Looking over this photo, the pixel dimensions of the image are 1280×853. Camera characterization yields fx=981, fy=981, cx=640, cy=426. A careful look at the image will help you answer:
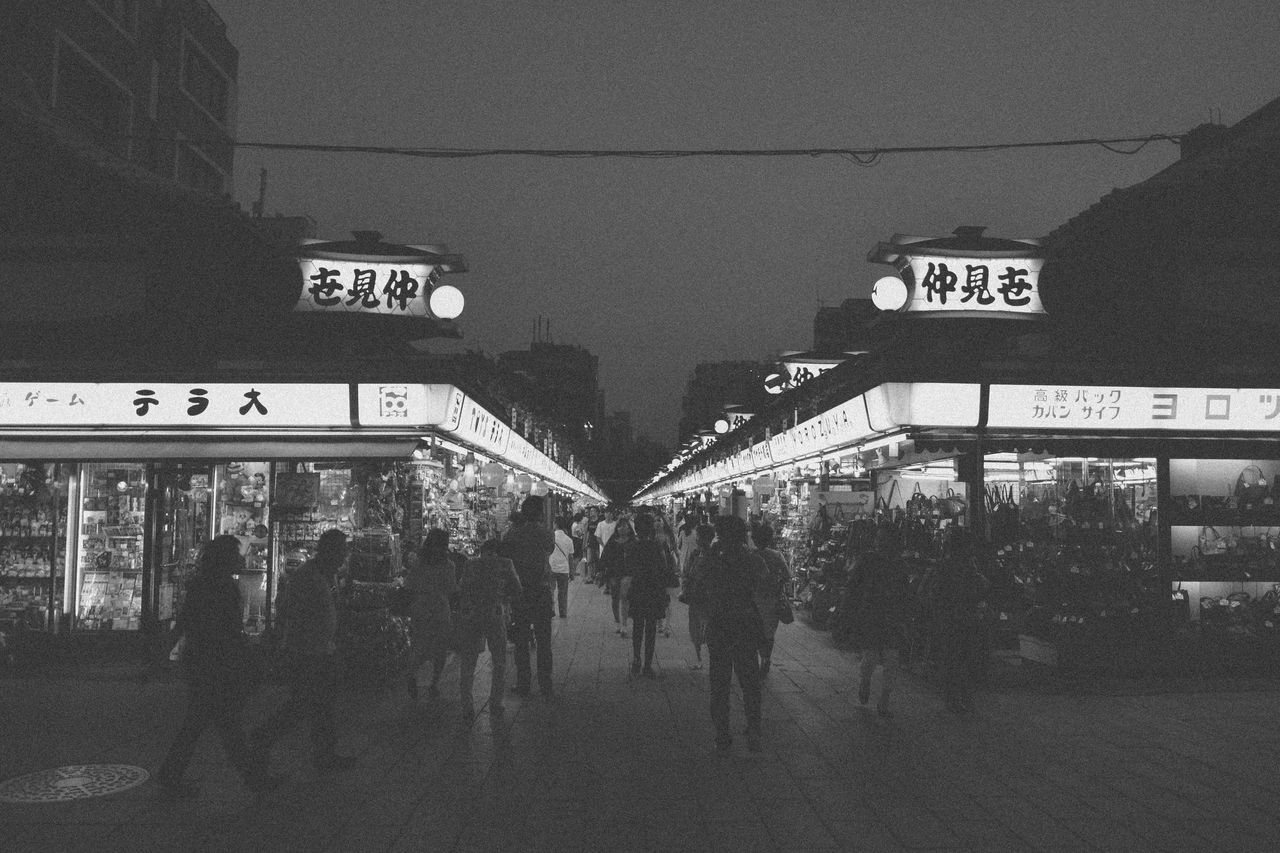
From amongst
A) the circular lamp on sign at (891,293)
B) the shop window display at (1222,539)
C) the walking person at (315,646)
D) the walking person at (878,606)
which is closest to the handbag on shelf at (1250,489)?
the shop window display at (1222,539)

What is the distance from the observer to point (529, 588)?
11477 mm

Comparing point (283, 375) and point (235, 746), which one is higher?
point (283, 375)

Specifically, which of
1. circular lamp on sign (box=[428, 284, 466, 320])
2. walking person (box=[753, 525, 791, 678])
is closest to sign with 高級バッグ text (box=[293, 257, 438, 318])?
circular lamp on sign (box=[428, 284, 466, 320])

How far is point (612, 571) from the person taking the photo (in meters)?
15.6

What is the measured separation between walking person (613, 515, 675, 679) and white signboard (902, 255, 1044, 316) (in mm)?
4747

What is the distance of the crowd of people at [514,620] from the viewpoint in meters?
7.02

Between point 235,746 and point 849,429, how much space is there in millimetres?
8794

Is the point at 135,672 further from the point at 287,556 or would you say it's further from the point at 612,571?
the point at 612,571

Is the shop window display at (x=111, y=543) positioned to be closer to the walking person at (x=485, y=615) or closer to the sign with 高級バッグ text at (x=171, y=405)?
the sign with 高級バッグ text at (x=171, y=405)

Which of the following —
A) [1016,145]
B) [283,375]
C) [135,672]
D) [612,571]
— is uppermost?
[1016,145]

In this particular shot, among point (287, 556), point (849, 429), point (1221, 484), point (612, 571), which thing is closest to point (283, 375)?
point (287, 556)

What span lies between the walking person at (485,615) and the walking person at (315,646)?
7.39ft

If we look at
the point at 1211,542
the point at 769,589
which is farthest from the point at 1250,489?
the point at 769,589

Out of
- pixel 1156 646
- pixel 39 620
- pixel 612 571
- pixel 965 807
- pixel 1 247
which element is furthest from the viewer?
pixel 612 571
